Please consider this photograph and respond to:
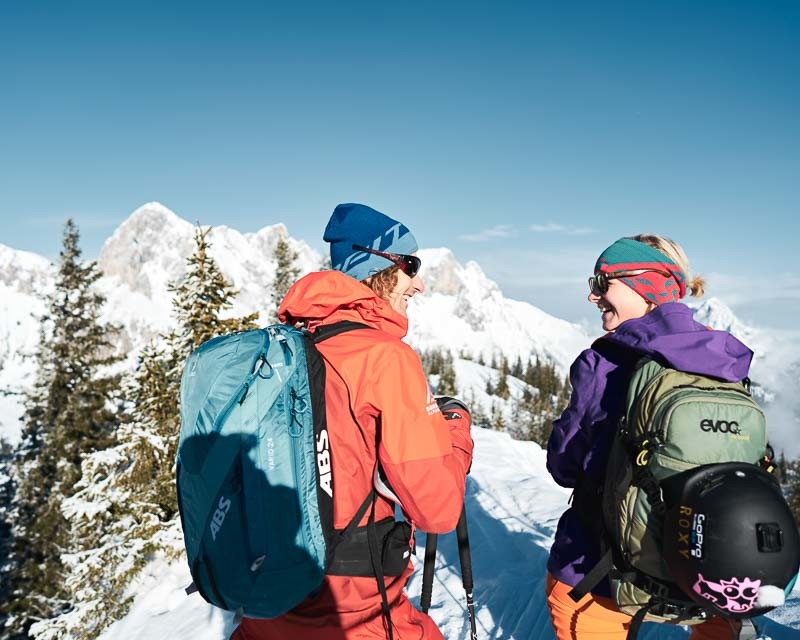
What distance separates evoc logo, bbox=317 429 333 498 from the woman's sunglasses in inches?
64.5

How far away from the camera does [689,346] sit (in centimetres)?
231

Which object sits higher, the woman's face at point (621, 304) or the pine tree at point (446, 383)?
the woman's face at point (621, 304)

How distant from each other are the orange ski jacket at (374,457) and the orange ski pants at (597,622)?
78cm

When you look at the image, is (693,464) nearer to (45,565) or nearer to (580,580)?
(580,580)

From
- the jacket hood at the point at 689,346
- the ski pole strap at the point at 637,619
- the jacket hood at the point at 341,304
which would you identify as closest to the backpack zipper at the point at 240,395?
the jacket hood at the point at 341,304

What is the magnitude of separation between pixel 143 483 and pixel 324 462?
43.2 ft

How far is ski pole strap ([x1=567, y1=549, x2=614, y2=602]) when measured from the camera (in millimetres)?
2438

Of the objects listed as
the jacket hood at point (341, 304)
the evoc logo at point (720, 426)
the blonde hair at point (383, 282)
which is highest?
the blonde hair at point (383, 282)

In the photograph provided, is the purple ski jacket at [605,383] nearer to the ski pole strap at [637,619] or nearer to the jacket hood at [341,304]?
the ski pole strap at [637,619]

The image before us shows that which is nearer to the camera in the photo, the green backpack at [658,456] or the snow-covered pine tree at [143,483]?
the green backpack at [658,456]

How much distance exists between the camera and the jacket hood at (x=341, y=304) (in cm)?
254

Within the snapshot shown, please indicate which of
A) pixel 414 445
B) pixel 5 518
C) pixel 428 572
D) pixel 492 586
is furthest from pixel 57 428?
pixel 414 445

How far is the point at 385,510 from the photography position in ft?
8.13

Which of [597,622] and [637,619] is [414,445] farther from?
[597,622]
